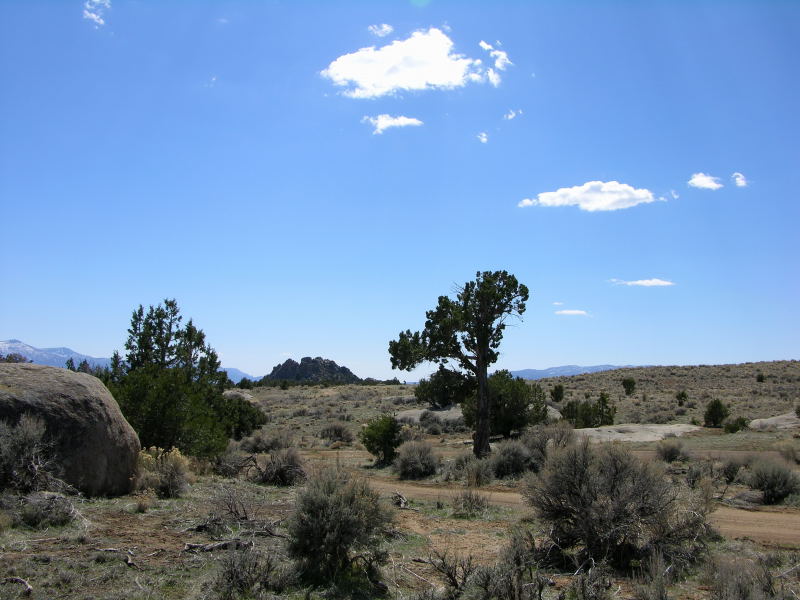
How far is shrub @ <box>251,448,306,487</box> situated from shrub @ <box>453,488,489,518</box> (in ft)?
15.7

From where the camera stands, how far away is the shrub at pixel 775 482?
13695mm

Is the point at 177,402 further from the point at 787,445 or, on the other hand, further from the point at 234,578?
the point at 787,445

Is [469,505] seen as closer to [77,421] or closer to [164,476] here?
[164,476]

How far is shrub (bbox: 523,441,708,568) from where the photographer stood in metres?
8.38

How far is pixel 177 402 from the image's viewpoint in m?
16.3

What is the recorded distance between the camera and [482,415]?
22.1 metres

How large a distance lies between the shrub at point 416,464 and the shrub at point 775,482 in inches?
378

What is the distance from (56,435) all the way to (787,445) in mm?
22337

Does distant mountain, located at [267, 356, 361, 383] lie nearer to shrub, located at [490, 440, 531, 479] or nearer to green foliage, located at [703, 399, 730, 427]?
green foliage, located at [703, 399, 730, 427]

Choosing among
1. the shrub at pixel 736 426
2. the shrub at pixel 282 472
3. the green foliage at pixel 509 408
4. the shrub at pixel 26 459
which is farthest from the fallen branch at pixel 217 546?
the shrub at pixel 736 426

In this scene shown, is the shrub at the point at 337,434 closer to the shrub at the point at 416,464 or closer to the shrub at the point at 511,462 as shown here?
the shrub at the point at 416,464

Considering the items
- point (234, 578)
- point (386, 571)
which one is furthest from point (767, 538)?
point (234, 578)

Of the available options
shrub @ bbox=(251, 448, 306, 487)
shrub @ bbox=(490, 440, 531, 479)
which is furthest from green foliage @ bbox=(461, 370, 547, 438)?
shrub @ bbox=(251, 448, 306, 487)

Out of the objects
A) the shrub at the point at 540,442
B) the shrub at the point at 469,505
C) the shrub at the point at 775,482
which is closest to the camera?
the shrub at the point at 469,505
